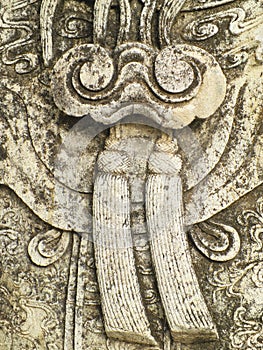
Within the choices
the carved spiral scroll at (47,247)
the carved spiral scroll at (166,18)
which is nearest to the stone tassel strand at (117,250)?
the carved spiral scroll at (47,247)

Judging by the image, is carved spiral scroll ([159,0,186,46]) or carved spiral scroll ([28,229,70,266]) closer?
carved spiral scroll ([159,0,186,46])

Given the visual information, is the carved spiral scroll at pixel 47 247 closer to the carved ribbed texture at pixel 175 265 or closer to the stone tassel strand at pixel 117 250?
the stone tassel strand at pixel 117 250

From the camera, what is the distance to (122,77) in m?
2.69

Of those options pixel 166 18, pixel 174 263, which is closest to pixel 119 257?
pixel 174 263

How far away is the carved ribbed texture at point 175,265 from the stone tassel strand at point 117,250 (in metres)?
0.09

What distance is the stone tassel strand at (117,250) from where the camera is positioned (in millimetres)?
2754

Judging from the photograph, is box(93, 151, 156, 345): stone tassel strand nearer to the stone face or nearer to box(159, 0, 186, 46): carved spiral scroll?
the stone face

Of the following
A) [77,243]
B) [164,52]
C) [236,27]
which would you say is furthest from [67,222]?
[236,27]

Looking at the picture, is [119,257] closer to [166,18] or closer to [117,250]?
[117,250]

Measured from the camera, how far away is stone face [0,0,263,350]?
271 centimetres

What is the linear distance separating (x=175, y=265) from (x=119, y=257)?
0.19m

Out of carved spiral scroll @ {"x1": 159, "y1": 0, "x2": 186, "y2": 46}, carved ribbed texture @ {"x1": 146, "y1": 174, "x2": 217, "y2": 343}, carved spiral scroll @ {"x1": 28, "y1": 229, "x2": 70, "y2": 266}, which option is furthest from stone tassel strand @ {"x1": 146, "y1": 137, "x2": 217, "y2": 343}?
carved spiral scroll @ {"x1": 159, "y1": 0, "x2": 186, "y2": 46}

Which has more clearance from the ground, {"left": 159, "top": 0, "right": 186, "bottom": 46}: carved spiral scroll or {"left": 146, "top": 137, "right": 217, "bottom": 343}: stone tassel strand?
{"left": 159, "top": 0, "right": 186, "bottom": 46}: carved spiral scroll

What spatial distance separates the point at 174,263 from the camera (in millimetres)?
2727
